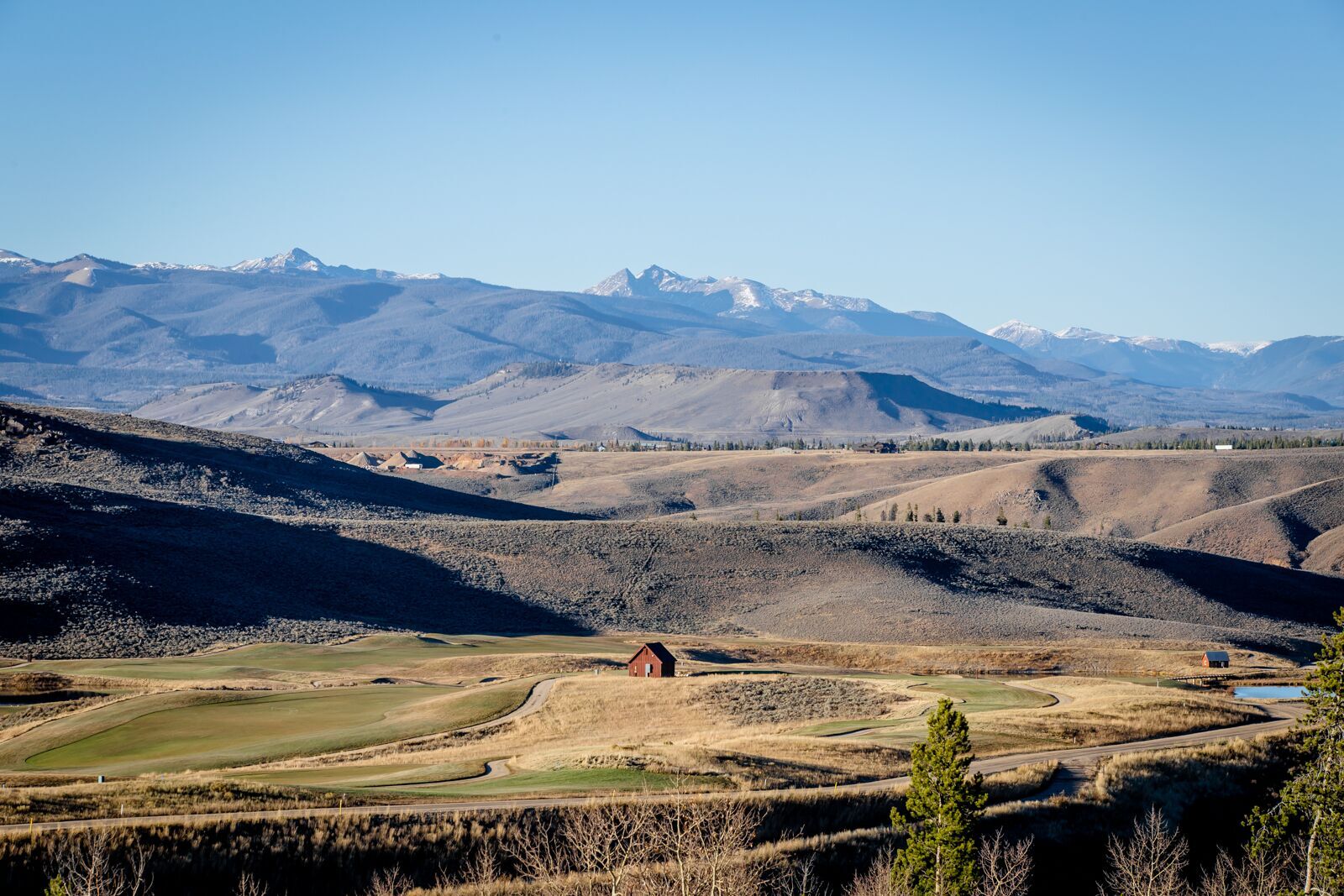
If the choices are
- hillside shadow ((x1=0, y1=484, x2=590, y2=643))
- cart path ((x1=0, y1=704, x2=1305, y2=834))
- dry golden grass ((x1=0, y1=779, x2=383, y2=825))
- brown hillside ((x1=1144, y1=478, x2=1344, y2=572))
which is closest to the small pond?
cart path ((x1=0, y1=704, x2=1305, y2=834))

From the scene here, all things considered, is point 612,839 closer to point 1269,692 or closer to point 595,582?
point 1269,692

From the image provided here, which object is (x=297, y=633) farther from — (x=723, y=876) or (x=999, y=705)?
(x=723, y=876)

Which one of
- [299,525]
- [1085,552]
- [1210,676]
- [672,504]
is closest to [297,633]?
[299,525]

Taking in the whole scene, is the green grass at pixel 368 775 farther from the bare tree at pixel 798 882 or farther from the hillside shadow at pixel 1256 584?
the hillside shadow at pixel 1256 584

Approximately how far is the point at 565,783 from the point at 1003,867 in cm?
1078

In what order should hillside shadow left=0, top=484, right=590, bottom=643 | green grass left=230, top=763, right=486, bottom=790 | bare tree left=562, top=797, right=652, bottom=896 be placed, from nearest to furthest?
1. bare tree left=562, top=797, right=652, bottom=896
2. green grass left=230, top=763, right=486, bottom=790
3. hillside shadow left=0, top=484, right=590, bottom=643

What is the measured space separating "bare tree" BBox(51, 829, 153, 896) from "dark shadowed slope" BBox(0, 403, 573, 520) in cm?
9259

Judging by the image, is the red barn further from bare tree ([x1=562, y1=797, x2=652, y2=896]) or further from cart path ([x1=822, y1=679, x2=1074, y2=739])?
bare tree ([x1=562, y1=797, x2=652, y2=896])

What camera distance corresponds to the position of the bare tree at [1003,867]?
29484mm

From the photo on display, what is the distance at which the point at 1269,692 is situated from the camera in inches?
2520

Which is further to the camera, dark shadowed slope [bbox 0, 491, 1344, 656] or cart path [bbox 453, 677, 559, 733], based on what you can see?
dark shadowed slope [bbox 0, 491, 1344, 656]

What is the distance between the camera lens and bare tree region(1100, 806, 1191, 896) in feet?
102

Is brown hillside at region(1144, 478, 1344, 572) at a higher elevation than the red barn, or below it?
higher

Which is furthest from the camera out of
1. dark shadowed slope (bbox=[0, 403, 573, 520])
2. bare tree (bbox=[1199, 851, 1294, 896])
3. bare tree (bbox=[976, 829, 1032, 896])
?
dark shadowed slope (bbox=[0, 403, 573, 520])
